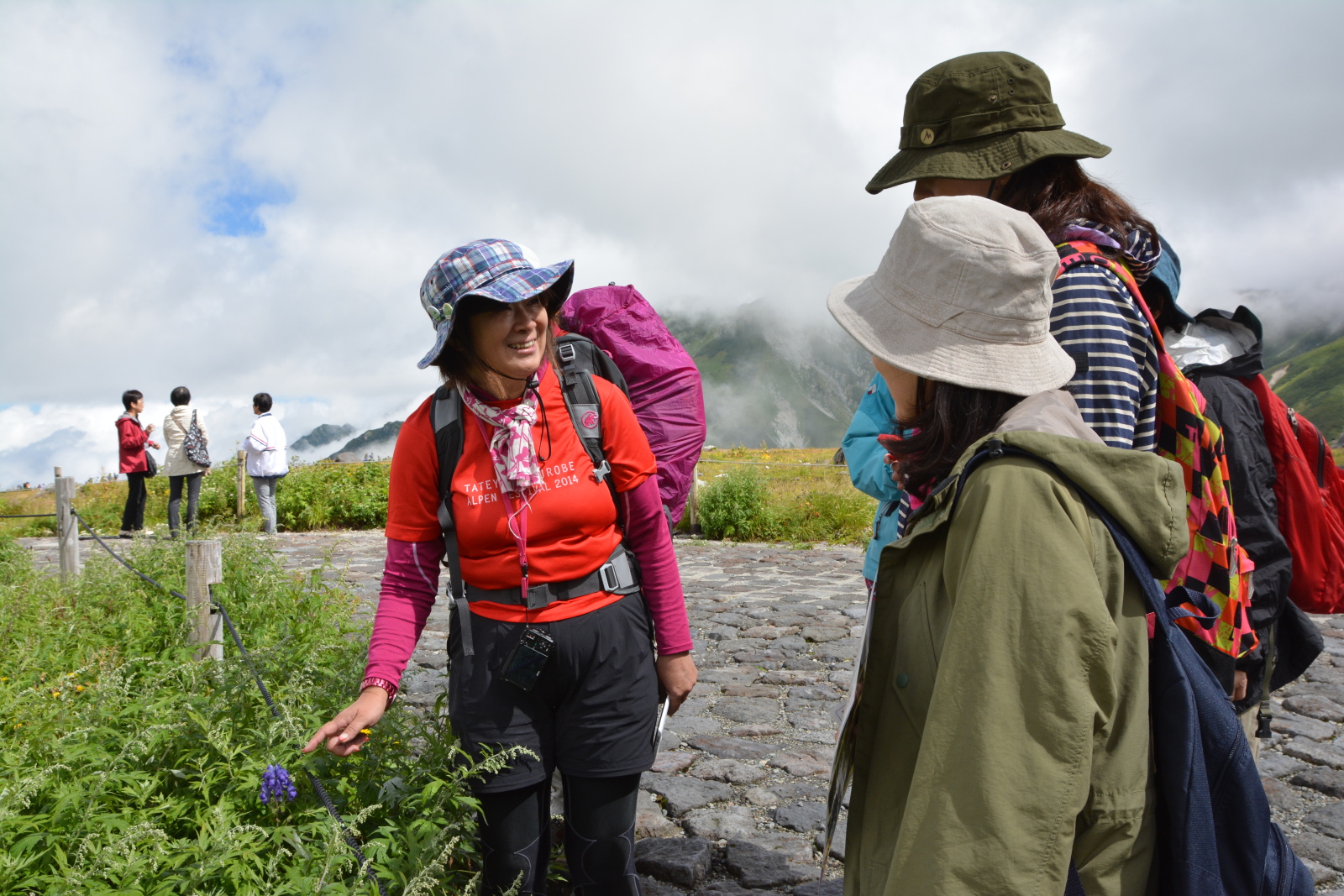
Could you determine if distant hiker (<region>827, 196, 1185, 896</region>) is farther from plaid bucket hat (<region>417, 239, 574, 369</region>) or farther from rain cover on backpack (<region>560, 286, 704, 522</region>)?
rain cover on backpack (<region>560, 286, 704, 522</region>)

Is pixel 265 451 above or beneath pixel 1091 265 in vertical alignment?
above

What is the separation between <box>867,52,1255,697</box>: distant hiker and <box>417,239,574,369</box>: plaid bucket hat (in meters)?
0.95

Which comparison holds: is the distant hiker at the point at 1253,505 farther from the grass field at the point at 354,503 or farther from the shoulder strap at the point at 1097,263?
the grass field at the point at 354,503

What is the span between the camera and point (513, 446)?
2.22 metres

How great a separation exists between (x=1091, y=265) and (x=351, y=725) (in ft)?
6.52

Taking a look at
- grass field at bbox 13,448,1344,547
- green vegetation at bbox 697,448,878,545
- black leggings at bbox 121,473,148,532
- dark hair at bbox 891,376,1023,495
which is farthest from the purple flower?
black leggings at bbox 121,473,148,532

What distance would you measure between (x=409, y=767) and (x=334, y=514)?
14.8 metres

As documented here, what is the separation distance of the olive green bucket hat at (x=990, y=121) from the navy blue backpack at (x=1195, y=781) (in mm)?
966

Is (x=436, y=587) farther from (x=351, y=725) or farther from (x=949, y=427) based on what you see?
(x=949, y=427)

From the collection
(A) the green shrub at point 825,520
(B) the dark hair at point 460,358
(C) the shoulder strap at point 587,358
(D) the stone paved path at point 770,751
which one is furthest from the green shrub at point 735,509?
(B) the dark hair at point 460,358

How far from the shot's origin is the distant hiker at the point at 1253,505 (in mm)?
2184

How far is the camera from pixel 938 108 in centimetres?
201

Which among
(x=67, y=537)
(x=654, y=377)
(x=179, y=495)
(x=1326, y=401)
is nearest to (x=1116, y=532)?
(x=654, y=377)

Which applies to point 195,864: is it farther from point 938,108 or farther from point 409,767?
point 938,108
